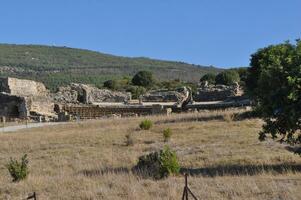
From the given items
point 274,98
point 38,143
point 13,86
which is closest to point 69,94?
point 13,86

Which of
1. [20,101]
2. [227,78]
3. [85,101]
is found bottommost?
[85,101]

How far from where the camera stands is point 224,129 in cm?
2661

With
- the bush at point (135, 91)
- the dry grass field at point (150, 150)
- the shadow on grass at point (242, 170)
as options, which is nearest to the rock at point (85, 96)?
the bush at point (135, 91)

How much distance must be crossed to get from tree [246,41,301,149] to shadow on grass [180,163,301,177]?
114 centimetres

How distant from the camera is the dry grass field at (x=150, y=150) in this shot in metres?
12.7

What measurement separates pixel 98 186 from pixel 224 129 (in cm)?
1373

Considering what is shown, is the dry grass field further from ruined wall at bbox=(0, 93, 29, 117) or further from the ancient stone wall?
the ancient stone wall

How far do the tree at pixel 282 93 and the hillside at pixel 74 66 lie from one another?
82143 mm

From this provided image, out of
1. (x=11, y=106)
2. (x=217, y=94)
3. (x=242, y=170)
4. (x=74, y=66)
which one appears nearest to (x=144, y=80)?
(x=217, y=94)

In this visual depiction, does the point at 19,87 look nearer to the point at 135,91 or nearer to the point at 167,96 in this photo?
the point at 167,96

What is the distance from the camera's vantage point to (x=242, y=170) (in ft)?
52.5

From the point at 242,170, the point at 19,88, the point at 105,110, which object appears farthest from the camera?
the point at 19,88

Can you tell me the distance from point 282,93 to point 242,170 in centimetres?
261

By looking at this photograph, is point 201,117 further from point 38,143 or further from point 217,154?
point 217,154
